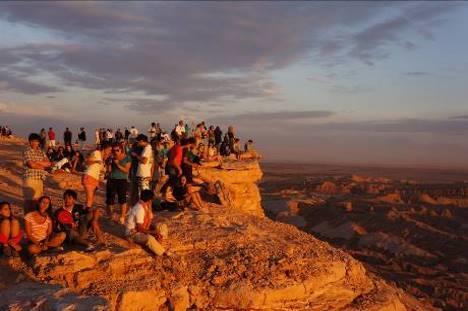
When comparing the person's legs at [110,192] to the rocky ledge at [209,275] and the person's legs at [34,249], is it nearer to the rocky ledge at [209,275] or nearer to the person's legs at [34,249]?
the rocky ledge at [209,275]

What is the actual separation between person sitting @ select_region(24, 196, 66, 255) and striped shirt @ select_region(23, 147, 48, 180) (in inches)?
26.7

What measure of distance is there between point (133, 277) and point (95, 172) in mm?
2410

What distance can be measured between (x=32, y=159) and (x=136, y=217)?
2037 mm

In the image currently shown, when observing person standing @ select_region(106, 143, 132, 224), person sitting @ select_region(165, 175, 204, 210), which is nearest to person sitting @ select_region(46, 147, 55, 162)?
person sitting @ select_region(165, 175, 204, 210)

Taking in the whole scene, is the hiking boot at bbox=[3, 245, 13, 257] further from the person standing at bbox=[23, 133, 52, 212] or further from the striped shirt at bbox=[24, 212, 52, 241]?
the person standing at bbox=[23, 133, 52, 212]

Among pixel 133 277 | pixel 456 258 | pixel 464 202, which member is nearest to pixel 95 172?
pixel 133 277

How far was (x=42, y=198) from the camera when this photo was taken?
866 cm

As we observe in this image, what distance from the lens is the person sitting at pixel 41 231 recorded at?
8.67 meters

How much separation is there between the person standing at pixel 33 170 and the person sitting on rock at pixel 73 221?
488 mm

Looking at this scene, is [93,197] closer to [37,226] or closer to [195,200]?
[37,226]

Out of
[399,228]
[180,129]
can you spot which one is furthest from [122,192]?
[399,228]

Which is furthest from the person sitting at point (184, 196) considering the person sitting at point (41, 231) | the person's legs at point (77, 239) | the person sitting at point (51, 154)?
the person sitting at point (51, 154)

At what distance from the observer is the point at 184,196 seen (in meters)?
12.5

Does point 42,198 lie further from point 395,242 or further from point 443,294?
point 395,242
